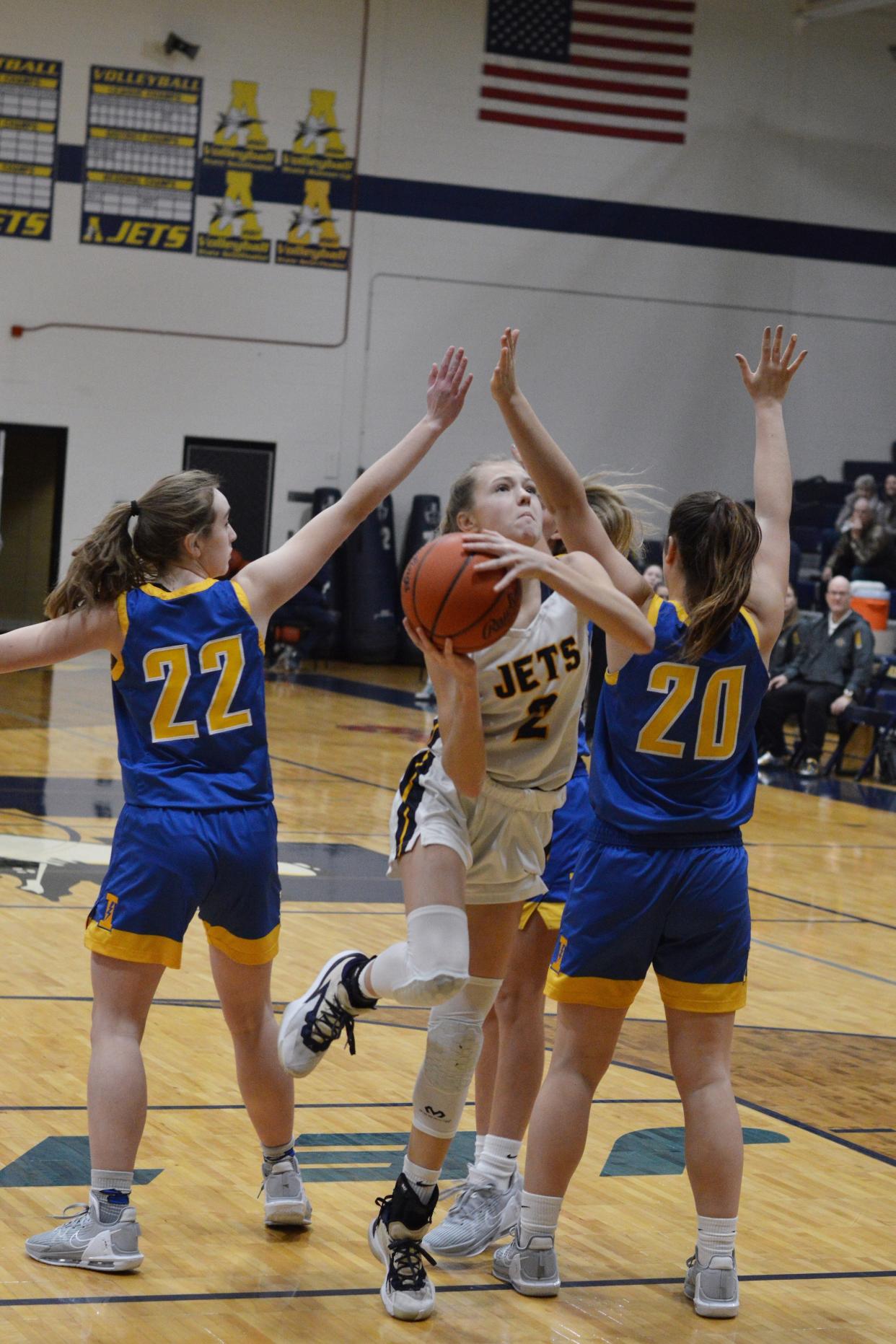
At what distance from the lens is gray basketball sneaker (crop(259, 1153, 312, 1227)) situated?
348 centimetres

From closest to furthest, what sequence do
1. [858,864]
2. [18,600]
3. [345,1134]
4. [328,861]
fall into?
[345,1134]
[328,861]
[858,864]
[18,600]

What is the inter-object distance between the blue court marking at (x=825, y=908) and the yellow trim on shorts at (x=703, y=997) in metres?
4.44

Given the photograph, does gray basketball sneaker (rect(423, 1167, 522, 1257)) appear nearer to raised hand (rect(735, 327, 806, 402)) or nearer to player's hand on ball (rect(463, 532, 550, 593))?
player's hand on ball (rect(463, 532, 550, 593))

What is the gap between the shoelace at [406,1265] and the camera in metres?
3.13

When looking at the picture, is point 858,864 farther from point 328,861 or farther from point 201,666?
point 201,666

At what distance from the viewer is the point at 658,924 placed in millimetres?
3246

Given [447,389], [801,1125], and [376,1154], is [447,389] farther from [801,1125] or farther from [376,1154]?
[801,1125]

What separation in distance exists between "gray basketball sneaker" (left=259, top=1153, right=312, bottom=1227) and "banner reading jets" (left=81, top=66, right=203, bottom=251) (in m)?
15.8

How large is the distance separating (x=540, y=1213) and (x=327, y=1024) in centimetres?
55

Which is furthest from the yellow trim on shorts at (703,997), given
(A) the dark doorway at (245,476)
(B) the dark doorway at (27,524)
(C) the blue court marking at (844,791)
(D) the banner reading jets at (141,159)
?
(D) the banner reading jets at (141,159)

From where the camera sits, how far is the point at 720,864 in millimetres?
3250

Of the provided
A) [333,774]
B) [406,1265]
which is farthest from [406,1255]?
[333,774]

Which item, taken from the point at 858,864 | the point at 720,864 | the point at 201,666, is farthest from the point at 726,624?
the point at 858,864

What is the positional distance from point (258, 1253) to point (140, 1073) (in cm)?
47
